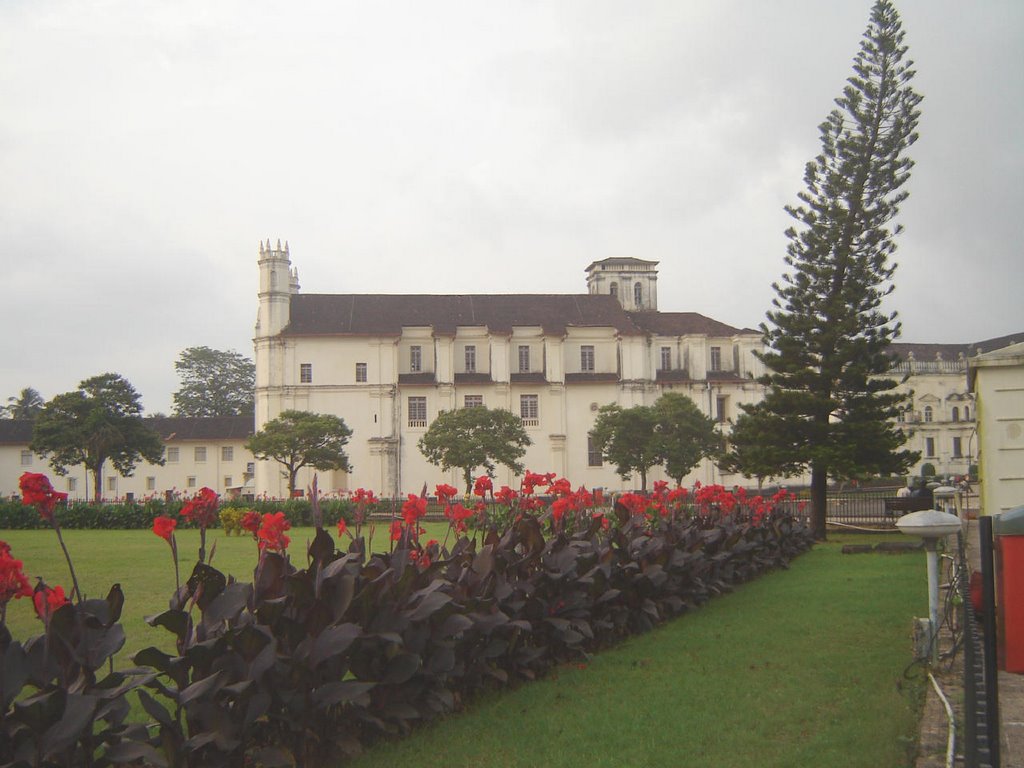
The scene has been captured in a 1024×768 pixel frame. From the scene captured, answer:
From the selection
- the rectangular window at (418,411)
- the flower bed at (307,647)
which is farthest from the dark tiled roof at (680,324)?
the flower bed at (307,647)

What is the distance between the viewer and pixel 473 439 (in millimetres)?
44688

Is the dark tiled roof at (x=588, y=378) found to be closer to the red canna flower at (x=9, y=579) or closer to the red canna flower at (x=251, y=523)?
the red canna flower at (x=251, y=523)

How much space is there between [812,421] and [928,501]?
308 centimetres

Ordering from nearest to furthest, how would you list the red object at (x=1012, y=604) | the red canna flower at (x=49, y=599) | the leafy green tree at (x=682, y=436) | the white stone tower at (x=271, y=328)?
the red object at (x=1012, y=604) → the red canna flower at (x=49, y=599) → the leafy green tree at (x=682, y=436) → the white stone tower at (x=271, y=328)

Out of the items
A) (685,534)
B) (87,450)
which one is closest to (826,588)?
(685,534)

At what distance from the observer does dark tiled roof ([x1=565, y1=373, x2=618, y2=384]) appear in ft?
176

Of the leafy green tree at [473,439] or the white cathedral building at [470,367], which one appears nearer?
the leafy green tree at [473,439]

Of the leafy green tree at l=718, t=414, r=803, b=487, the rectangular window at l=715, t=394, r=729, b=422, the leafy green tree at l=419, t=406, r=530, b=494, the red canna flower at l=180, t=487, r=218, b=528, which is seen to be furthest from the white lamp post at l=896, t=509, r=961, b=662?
the rectangular window at l=715, t=394, r=729, b=422

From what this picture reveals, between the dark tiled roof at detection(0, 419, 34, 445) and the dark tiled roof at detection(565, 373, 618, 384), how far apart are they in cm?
3052

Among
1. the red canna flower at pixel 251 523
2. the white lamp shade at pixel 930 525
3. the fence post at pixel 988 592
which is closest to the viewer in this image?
the fence post at pixel 988 592

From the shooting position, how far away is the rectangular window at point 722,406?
54.8m

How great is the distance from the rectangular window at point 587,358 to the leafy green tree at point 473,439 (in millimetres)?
9883

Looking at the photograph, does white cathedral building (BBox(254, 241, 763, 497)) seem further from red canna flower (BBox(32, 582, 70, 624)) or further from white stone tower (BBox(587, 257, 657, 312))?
red canna flower (BBox(32, 582, 70, 624))

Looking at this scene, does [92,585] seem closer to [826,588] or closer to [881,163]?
[826,588]
